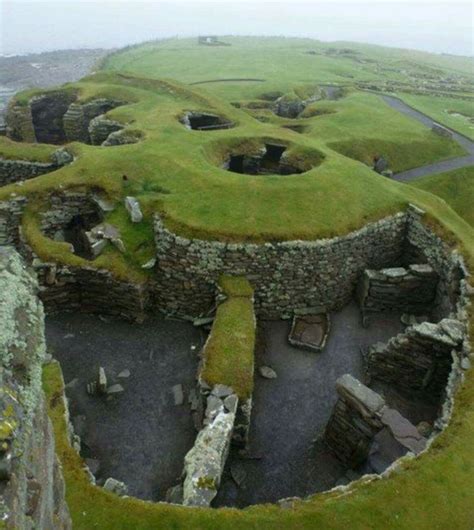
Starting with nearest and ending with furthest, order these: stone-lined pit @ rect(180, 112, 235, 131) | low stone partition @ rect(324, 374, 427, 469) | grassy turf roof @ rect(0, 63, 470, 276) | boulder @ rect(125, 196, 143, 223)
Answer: low stone partition @ rect(324, 374, 427, 469)
grassy turf roof @ rect(0, 63, 470, 276)
boulder @ rect(125, 196, 143, 223)
stone-lined pit @ rect(180, 112, 235, 131)

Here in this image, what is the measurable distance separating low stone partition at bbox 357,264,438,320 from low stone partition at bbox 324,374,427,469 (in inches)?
299

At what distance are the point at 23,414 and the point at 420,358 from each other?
16127 mm

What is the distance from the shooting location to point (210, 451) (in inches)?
503

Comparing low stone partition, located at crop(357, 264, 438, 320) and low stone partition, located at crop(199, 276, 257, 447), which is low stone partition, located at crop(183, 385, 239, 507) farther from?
low stone partition, located at crop(357, 264, 438, 320)

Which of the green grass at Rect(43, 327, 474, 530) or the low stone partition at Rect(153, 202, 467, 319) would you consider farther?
the low stone partition at Rect(153, 202, 467, 319)

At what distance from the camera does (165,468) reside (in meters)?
14.7

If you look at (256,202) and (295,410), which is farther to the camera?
(256,202)

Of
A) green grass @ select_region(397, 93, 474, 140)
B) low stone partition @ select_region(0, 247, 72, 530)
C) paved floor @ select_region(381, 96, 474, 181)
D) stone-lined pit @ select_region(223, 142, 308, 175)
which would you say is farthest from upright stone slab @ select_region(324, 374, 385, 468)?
green grass @ select_region(397, 93, 474, 140)

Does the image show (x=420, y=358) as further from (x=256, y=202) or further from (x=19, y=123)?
(x=19, y=123)

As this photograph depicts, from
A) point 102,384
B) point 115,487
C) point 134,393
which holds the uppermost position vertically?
point 115,487

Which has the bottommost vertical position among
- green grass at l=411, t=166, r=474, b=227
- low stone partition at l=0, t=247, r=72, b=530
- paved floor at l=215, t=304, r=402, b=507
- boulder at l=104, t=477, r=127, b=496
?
paved floor at l=215, t=304, r=402, b=507

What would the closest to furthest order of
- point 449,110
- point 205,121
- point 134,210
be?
point 134,210 → point 205,121 → point 449,110

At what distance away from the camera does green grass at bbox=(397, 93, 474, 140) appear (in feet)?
144

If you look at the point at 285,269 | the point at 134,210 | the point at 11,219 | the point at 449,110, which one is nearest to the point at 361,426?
the point at 285,269
